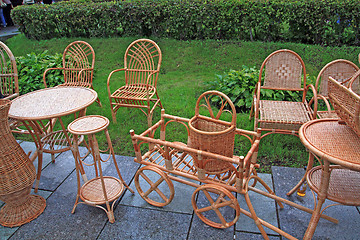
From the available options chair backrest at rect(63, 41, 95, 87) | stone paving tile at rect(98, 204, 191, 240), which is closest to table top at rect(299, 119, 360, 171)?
stone paving tile at rect(98, 204, 191, 240)

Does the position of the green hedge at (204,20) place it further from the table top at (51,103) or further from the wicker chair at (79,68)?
the table top at (51,103)

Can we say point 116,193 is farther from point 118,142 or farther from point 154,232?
point 118,142

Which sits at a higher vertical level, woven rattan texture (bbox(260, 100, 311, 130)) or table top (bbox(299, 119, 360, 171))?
table top (bbox(299, 119, 360, 171))

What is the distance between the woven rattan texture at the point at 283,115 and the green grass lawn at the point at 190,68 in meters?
0.45

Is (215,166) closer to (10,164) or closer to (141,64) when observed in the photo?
(10,164)

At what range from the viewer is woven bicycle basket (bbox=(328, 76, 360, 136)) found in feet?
5.38

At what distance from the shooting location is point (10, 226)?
7.74 feet

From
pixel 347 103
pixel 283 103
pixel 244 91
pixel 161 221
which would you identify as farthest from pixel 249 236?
pixel 244 91

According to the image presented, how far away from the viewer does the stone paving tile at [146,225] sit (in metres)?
2.24

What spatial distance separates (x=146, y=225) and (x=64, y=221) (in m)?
0.76

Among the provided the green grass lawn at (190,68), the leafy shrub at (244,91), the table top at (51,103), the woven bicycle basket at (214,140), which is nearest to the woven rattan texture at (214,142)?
the woven bicycle basket at (214,140)

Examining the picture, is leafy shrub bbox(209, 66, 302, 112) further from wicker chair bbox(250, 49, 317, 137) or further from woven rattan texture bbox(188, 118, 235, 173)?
woven rattan texture bbox(188, 118, 235, 173)

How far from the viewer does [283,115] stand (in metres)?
2.99

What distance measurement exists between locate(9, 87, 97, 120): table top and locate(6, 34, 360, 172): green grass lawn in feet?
2.94
